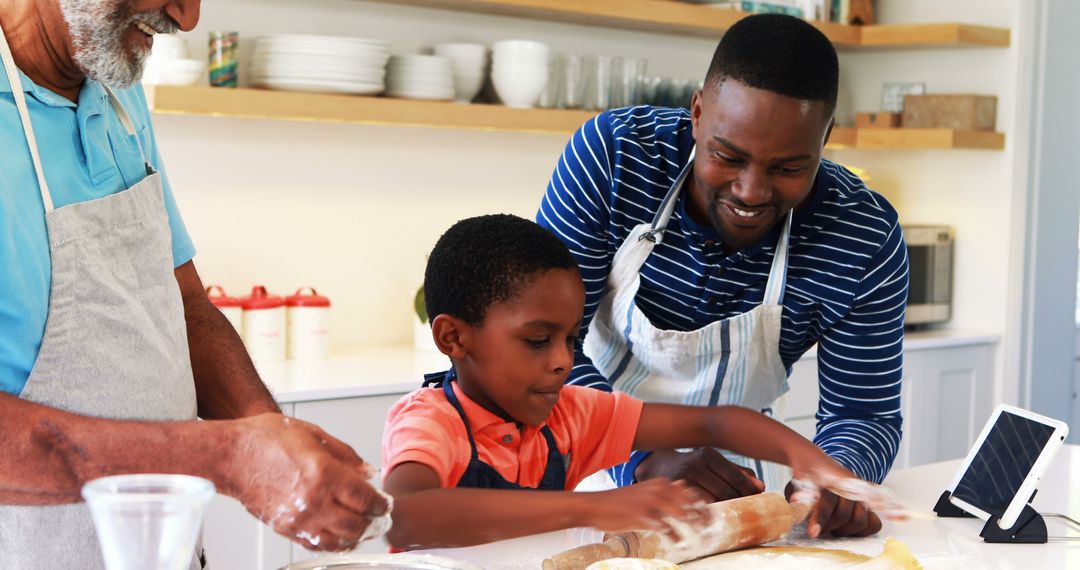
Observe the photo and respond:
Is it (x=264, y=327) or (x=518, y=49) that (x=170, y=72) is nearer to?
(x=264, y=327)

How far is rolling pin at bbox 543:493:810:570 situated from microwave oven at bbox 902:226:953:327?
256cm

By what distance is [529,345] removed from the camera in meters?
1.45

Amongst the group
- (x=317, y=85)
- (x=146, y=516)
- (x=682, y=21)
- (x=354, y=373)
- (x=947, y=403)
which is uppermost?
(x=682, y=21)

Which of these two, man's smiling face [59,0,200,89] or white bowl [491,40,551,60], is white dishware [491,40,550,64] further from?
man's smiling face [59,0,200,89]

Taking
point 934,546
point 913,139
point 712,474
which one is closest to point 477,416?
point 712,474

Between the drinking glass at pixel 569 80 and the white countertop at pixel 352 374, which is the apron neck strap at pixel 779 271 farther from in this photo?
the drinking glass at pixel 569 80

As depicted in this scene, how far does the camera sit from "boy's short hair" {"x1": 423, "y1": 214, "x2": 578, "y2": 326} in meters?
1.46

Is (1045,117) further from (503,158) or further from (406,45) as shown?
(406,45)

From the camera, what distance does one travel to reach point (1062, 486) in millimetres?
1675

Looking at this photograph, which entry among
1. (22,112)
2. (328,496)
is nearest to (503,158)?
(22,112)

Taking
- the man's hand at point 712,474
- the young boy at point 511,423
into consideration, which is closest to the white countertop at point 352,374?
the young boy at point 511,423

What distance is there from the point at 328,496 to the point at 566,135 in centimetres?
273

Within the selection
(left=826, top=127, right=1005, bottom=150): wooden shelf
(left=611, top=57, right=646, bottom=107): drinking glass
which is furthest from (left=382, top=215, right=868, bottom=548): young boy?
(left=826, top=127, right=1005, bottom=150): wooden shelf

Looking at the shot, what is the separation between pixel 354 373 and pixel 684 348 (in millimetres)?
1281
